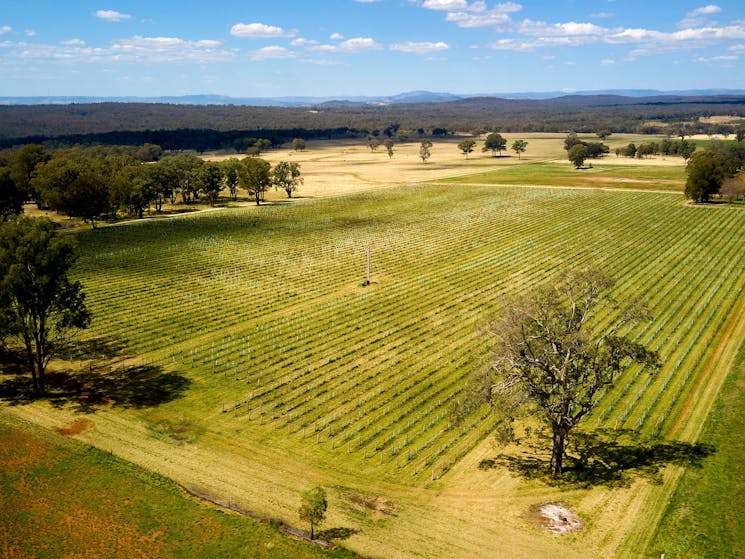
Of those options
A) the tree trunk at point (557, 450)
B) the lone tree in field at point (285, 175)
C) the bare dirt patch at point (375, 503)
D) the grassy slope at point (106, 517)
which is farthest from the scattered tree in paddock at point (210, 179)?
the tree trunk at point (557, 450)

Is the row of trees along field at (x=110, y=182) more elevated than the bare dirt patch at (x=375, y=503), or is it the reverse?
the row of trees along field at (x=110, y=182)

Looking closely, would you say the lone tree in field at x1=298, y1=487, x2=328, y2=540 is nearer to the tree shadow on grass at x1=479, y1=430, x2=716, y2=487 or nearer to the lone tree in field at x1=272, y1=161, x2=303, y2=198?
the tree shadow on grass at x1=479, y1=430, x2=716, y2=487

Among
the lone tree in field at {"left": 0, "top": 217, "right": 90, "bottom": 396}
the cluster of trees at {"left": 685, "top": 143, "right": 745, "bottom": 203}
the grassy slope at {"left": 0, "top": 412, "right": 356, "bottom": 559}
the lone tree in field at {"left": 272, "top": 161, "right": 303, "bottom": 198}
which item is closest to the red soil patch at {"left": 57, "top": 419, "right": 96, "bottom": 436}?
the grassy slope at {"left": 0, "top": 412, "right": 356, "bottom": 559}

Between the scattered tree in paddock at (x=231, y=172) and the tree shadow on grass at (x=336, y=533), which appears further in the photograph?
the scattered tree in paddock at (x=231, y=172)

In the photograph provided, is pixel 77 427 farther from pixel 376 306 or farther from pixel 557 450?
pixel 376 306

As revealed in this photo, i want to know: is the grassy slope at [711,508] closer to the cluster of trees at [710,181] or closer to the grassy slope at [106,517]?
the grassy slope at [106,517]

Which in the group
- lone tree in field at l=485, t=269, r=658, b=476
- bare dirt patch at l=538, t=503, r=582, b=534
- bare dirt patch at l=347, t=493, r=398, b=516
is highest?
lone tree in field at l=485, t=269, r=658, b=476
